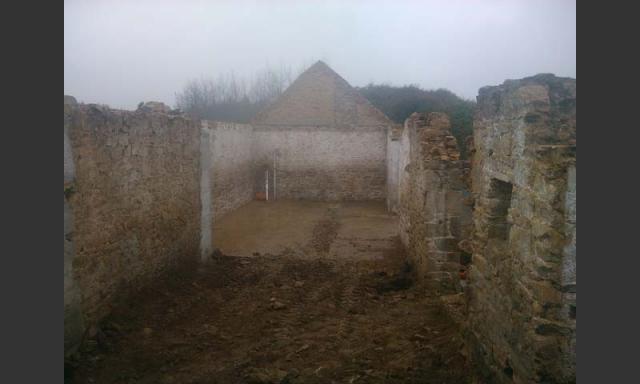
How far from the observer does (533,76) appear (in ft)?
14.0

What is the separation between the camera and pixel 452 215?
857cm

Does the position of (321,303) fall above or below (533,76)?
below

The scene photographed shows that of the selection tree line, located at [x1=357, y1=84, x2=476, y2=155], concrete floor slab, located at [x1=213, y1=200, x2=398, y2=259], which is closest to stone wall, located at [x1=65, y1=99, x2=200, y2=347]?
concrete floor slab, located at [x1=213, y1=200, x2=398, y2=259]

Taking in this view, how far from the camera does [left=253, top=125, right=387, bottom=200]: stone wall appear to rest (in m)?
22.1

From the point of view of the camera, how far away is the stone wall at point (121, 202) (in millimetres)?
6191

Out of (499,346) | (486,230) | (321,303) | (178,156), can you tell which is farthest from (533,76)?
(178,156)

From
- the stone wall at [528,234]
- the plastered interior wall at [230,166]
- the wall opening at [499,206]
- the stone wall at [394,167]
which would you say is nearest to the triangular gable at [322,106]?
the plastered interior wall at [230,166]

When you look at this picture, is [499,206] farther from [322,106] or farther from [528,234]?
[322,106]

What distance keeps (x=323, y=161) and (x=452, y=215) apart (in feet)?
46.1

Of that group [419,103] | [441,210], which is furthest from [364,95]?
[441,210]

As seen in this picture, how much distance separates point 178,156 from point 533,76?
22.2 ft

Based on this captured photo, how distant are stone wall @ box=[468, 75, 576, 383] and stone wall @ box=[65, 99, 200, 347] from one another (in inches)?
181
